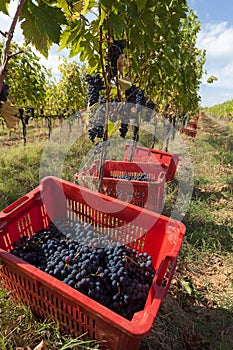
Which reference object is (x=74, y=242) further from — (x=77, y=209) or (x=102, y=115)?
(x=102, y=115)

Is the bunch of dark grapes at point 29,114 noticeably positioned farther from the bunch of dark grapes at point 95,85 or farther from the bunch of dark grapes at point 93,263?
the bunch of dark grapes at point 93,263

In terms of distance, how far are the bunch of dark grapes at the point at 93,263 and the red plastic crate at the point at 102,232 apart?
0.36ft

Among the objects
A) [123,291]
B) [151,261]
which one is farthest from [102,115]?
[123,291]

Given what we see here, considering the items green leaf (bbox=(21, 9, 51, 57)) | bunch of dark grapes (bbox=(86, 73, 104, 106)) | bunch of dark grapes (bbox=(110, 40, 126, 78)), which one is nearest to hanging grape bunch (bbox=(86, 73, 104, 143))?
bunch of dark grapes (bbox=(86, 73, 104, 106))

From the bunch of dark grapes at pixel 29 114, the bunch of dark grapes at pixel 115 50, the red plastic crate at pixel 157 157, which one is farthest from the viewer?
the bunch of dark grapes at pixel 29 114

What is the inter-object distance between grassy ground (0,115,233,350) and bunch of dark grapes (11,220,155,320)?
0.26 m

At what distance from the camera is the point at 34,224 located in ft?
6.49

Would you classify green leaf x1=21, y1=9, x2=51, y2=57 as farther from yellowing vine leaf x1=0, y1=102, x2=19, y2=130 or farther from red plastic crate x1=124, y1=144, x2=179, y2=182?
red plastic crate x1=124, y1=144, x2=179, y2=182

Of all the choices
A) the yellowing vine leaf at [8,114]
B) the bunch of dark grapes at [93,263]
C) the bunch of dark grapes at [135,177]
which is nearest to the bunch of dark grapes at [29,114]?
the bunch of dark grapes at [135,177]

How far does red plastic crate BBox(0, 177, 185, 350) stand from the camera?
1.09m

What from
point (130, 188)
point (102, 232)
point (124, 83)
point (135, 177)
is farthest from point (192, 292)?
point (124, 83)

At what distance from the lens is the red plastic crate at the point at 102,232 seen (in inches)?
42.9

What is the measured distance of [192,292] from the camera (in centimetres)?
195

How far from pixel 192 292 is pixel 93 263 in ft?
3.05
